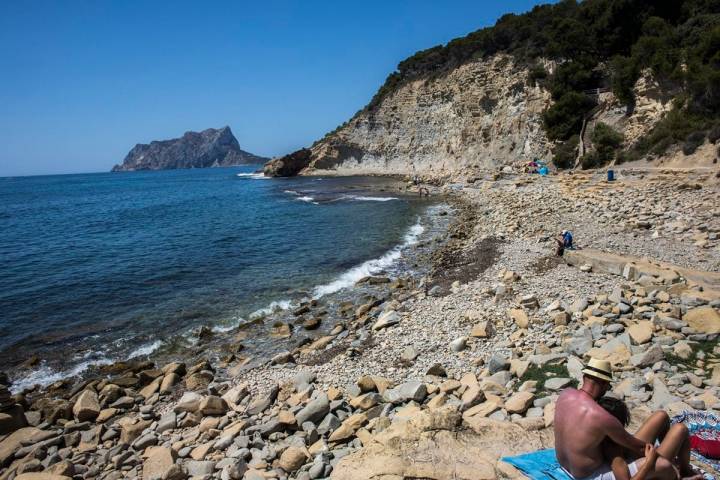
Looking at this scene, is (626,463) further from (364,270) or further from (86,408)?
(364,270)

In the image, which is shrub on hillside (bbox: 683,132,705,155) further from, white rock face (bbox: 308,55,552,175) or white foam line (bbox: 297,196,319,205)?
white foam line (bbox: 297,196,319,205)

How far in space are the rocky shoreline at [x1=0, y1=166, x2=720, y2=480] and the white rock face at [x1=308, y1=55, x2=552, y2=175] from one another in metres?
34.8

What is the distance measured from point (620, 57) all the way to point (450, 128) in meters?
26.0

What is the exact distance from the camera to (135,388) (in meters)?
10.8

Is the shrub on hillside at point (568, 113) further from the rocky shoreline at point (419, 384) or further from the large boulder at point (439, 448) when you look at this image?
the large boulder at point (439, 448)

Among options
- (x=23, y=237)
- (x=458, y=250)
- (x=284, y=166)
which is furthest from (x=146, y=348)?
(x=284, y=166)

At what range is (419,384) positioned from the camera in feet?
24.3

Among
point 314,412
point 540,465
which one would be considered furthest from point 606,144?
point 540,465

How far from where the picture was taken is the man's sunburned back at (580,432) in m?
4.02

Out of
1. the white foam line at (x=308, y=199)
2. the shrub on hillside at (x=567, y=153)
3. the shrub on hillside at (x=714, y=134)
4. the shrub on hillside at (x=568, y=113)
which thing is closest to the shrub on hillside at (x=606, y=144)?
the shrub on hillside at (x=567, y=153)

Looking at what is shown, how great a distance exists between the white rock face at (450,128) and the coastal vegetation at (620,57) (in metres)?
2.50

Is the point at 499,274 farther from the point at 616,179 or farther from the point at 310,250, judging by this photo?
the point at 616,179

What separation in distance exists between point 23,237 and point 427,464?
36787 mm

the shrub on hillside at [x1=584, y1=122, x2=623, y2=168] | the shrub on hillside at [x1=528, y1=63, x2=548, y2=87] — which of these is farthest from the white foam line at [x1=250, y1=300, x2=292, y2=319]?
the shrub on hillside at [x1=528, y1=63, x2=548, y2=87]
